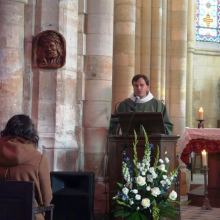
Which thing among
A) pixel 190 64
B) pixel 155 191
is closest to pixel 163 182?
pixel 155 191

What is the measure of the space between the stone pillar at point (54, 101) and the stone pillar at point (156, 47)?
559 centimetres

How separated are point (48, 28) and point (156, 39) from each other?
5969mm

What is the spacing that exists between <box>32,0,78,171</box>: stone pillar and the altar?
2617 millimetres

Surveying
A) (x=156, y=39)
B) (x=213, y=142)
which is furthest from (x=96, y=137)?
(x=156, y=39)

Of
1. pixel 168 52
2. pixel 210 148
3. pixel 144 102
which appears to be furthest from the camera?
pixel 168 52

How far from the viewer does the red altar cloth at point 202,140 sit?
342 inches

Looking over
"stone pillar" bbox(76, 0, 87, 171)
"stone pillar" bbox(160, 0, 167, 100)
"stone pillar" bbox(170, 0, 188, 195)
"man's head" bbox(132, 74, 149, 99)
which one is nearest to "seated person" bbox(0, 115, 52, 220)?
"man's head" bbox(132, 74, 149, 99)

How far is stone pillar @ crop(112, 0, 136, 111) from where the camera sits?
10.2 metres

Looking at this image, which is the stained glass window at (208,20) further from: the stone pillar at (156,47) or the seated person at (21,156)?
the seated person at (21,156)

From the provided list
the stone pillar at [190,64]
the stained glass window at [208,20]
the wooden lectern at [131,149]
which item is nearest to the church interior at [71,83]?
the wooden lectern at [131,149]

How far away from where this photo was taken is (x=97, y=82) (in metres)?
7.52

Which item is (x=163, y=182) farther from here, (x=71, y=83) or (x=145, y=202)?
(x=71, y=83)

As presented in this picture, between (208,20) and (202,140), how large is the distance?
10.4m

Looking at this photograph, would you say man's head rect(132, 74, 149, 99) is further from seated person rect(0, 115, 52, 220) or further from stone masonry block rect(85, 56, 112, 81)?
seated person rect(0, 115, 52, 220)
